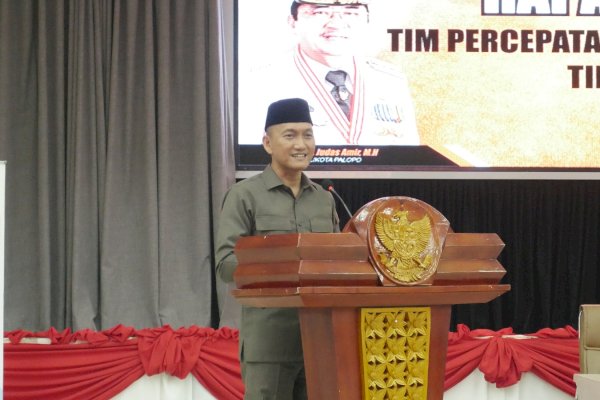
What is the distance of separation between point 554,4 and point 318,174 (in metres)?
1.54

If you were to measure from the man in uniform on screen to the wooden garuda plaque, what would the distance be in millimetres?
2870

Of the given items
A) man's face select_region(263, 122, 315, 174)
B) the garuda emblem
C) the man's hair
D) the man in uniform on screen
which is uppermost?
the man's hair

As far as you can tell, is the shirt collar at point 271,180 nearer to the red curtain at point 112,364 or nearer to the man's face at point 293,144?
the man's face at point 293,144

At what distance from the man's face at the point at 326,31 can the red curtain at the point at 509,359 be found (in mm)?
Answer: 1612

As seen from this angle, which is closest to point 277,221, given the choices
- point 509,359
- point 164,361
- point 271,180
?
point 271,180

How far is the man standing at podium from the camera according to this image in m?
2.31

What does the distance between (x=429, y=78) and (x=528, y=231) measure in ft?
3.31

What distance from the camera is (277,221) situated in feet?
7.96

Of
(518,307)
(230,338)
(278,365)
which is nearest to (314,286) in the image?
(278,365)

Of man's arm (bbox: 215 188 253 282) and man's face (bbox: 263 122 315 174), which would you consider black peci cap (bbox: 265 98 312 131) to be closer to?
man's face (bbox: 263 122 315 174)

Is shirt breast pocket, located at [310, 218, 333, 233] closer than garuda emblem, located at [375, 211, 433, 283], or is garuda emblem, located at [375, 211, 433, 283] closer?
garuda emblem, located at [375, 211, 433, 283]

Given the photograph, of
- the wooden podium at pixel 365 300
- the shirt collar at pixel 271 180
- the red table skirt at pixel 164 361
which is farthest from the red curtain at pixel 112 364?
the wooden podium at pixel 365 300

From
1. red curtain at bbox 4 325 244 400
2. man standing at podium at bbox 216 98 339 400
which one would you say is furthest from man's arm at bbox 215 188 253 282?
red curtain at bbox 4 325 244 400

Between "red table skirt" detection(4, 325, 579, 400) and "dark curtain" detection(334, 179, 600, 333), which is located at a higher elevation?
"dark curtain" detection(334, 179, 600, 333)
